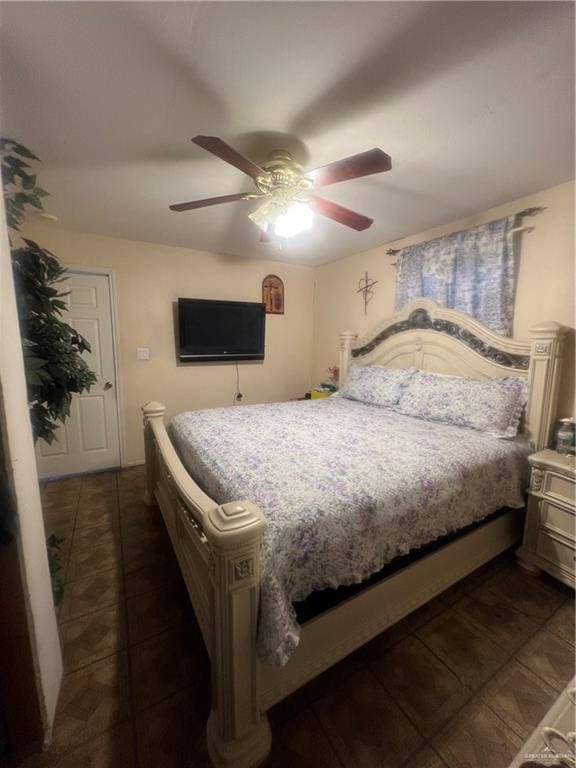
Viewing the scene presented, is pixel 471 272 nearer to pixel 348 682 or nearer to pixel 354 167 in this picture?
pixel 354 167

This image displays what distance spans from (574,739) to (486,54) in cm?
215

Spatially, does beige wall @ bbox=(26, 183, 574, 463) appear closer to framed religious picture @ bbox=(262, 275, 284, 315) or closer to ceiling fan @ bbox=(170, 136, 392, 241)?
framed religious picture @ bbox=(262, 275, 284, 315)

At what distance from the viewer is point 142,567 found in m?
1.83

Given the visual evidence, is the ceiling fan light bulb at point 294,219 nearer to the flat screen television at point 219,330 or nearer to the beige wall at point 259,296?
the beige wall at point 259,296

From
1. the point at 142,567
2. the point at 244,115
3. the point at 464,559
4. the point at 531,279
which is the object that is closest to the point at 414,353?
the point at 531,279

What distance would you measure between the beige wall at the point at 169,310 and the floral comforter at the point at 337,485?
1.32 m

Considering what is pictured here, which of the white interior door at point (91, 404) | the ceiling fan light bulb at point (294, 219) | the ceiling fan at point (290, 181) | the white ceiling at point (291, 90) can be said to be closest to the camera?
the white ceiling at point (291, 90)

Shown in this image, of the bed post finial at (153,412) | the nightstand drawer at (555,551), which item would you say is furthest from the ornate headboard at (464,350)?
the bed post finial at (153,412)

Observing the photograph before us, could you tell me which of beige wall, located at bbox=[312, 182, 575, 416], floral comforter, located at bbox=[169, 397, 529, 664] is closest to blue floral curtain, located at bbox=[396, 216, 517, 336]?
beige wall, located at bbox=[312, 182, 575, 416]

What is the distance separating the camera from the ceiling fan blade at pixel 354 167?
1.24m

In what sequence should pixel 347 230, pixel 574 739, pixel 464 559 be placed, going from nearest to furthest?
1. pixel 574 739
2. pixel 464 559
3. pixel 347 230

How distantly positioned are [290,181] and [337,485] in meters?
1.56

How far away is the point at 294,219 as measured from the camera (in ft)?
5.70

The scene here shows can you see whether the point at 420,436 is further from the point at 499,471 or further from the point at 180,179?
the point at 180,179
